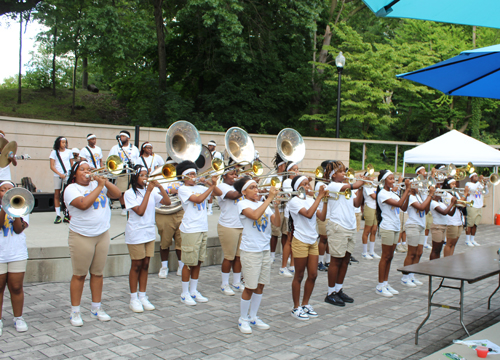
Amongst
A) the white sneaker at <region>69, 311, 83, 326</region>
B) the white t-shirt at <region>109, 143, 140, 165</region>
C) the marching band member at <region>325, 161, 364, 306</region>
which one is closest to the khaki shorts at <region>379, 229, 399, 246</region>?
the marching band member at <region>325, 161, 364, 306</region>

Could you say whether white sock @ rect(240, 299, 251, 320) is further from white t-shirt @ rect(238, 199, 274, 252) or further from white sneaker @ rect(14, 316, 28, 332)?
white sneaker @ rect(14, 316, 28, 332)

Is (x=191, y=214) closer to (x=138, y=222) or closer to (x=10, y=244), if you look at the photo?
(x=138, y=222)

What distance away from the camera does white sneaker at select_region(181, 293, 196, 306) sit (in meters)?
6.26

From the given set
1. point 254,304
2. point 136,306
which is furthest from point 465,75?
point 136,306

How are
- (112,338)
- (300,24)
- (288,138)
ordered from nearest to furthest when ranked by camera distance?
1. (112,338)
2. (288,138)
3. (300,24)

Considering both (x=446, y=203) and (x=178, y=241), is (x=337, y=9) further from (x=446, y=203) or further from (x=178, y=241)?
(x=178, y=241)

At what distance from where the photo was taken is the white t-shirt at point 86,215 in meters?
5.17

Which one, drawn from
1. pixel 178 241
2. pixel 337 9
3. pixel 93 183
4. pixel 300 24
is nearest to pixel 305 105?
pixel 300 24

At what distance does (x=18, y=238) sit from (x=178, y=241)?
3059 millimetres

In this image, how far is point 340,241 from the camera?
6418 millimetres

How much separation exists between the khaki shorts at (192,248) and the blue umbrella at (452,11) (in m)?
4.10

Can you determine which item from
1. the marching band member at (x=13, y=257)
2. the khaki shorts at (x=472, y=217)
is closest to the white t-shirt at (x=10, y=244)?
the marching band member at (x=13, y=257)

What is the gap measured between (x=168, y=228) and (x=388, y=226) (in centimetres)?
375

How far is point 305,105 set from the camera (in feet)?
79.1
